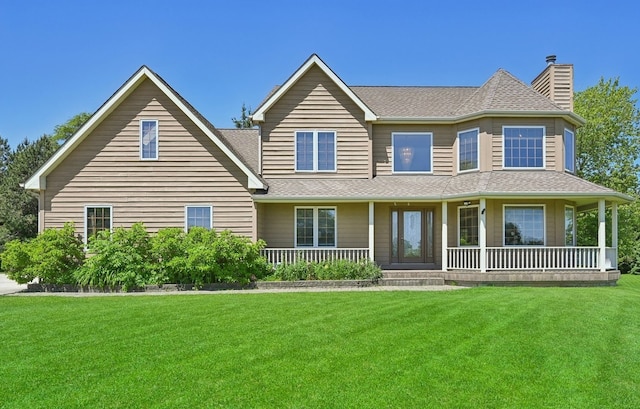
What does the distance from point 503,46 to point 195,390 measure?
69.7 ft

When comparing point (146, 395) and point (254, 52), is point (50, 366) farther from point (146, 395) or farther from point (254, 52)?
point (254, 52)

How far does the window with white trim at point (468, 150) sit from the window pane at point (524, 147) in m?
1.06

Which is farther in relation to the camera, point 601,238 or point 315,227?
point 315,227

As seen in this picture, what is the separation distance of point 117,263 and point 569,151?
16859 millimetres

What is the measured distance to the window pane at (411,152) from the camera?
60.6 ft

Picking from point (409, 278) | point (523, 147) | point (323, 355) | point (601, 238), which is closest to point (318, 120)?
point (409, 278)

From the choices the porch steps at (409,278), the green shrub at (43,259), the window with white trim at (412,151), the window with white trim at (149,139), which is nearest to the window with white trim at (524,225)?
the porch steps at (409,278)

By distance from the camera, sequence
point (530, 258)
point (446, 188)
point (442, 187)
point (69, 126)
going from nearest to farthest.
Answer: point (530, 258), point (446, 188), point (442, 187), point (69, 126)

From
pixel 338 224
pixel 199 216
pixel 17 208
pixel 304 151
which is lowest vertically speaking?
pixel 338 224

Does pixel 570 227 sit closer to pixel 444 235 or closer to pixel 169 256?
pixel 444 235

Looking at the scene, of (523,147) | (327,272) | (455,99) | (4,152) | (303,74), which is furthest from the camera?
(4,152)

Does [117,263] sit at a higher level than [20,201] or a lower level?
lower

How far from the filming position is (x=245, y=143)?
20922 mm

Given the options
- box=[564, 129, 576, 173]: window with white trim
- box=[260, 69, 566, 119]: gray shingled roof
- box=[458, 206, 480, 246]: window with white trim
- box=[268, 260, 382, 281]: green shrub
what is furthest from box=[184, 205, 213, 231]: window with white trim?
box=[564, 129, 576, 173]: window with white trim
